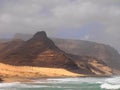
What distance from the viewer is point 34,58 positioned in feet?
422

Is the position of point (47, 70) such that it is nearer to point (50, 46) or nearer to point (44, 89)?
point (50, 46)

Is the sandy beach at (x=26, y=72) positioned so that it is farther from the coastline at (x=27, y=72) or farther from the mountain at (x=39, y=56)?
the mountain at (x=39, y=56)

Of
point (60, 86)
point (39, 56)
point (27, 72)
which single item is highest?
point (39, 56)

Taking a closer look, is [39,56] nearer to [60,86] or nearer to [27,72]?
[27,72]

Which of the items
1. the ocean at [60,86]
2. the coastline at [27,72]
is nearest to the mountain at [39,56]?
the coastline at [27,72]

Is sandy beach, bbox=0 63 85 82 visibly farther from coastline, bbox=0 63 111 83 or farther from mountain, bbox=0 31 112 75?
mountain, bbox=0 31 112 75

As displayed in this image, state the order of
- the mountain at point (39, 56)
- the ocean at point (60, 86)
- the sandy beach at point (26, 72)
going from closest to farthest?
1. the ocean at point (60, 86)
2. the sandy beach at point (26, 72)
3. the mountain at point (39, 56)

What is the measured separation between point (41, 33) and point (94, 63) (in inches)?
1807

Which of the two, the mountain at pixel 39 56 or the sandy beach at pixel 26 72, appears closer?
the sandy beach at pixel 26 72

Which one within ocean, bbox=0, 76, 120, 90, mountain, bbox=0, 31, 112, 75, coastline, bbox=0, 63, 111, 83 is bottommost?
ocean, bbox=0, 76, 120, 90

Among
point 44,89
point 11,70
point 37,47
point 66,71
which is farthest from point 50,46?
point 44,89

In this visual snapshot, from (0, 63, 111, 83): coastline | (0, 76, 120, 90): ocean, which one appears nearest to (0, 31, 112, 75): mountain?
(0, 63, 111, 83): coastline

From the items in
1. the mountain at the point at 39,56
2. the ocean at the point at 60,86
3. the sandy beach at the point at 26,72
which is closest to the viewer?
the ocean at the point at 60,86

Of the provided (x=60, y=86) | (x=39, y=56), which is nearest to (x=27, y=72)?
(x=39, y=56)
